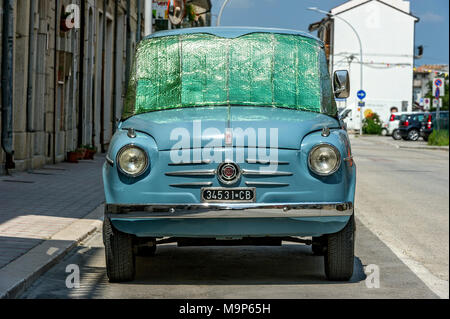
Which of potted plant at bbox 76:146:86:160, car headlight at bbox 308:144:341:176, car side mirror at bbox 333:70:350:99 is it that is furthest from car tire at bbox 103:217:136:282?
potted plant at bbox 76:146:86:160

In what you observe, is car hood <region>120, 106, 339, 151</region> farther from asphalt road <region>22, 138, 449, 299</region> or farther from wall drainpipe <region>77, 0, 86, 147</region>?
wall drainpipe <region>77, 0, 86, 147</region>

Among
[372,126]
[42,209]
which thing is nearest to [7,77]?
[42,209]

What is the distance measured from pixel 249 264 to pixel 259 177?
1.62m

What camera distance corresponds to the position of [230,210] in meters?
6.53

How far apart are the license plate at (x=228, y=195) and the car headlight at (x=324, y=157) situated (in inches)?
18.7

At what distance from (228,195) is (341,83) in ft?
6.84

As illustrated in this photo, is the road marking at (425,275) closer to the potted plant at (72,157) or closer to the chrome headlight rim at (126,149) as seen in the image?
the chrome headlight rim at (126,149)

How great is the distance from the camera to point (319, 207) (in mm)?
6656

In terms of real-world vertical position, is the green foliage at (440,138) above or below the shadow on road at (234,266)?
above

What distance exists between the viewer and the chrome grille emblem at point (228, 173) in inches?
260

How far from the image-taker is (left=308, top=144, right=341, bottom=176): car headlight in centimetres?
672

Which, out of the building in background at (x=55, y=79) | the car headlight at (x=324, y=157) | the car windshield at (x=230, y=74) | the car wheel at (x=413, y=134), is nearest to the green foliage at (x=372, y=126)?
the car wheel at (x=413, y=134)

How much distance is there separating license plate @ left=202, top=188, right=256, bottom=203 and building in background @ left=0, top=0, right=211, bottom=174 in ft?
18.9
